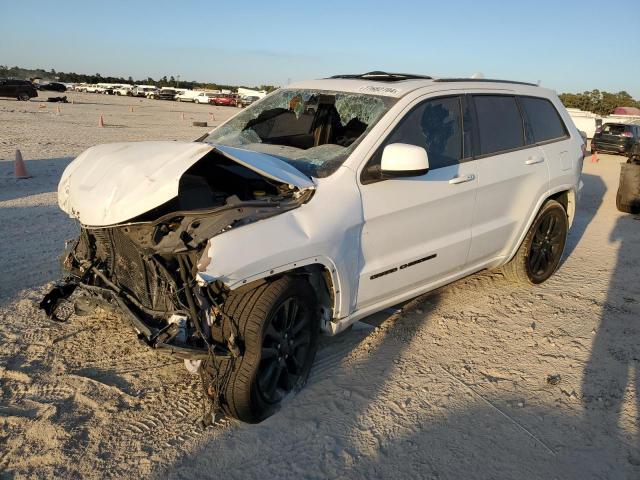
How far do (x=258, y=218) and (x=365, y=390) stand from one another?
1.39m

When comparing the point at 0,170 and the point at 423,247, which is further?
the point at 0,170

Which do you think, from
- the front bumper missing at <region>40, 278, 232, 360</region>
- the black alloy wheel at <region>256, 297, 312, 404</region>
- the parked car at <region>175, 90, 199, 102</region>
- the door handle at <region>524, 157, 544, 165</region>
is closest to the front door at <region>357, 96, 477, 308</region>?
the black alloy wheel at <region>256, 297, 312, 404</region>

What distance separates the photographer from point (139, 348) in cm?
394

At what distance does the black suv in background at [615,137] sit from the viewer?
71.2 ft

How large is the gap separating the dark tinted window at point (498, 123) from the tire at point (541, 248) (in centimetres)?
90

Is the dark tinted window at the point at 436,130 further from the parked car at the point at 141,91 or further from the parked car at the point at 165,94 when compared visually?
the parked car at the point at 141,91

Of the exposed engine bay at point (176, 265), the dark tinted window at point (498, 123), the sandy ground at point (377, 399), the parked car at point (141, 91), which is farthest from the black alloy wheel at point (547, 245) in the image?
the parked car at point (141, 91)

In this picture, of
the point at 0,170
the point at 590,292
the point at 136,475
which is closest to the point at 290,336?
the point at 136,475

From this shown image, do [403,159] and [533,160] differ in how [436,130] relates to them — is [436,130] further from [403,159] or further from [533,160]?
[533,160]

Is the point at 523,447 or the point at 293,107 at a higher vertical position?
the point at 293,107

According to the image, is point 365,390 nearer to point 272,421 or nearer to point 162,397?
point 272,421

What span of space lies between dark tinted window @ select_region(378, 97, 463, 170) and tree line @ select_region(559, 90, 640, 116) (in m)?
62.2

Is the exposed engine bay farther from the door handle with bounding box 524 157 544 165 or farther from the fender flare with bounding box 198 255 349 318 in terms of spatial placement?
the door handle with bounding box 524 157 544 165

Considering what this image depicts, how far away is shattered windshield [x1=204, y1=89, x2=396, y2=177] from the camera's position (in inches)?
156
